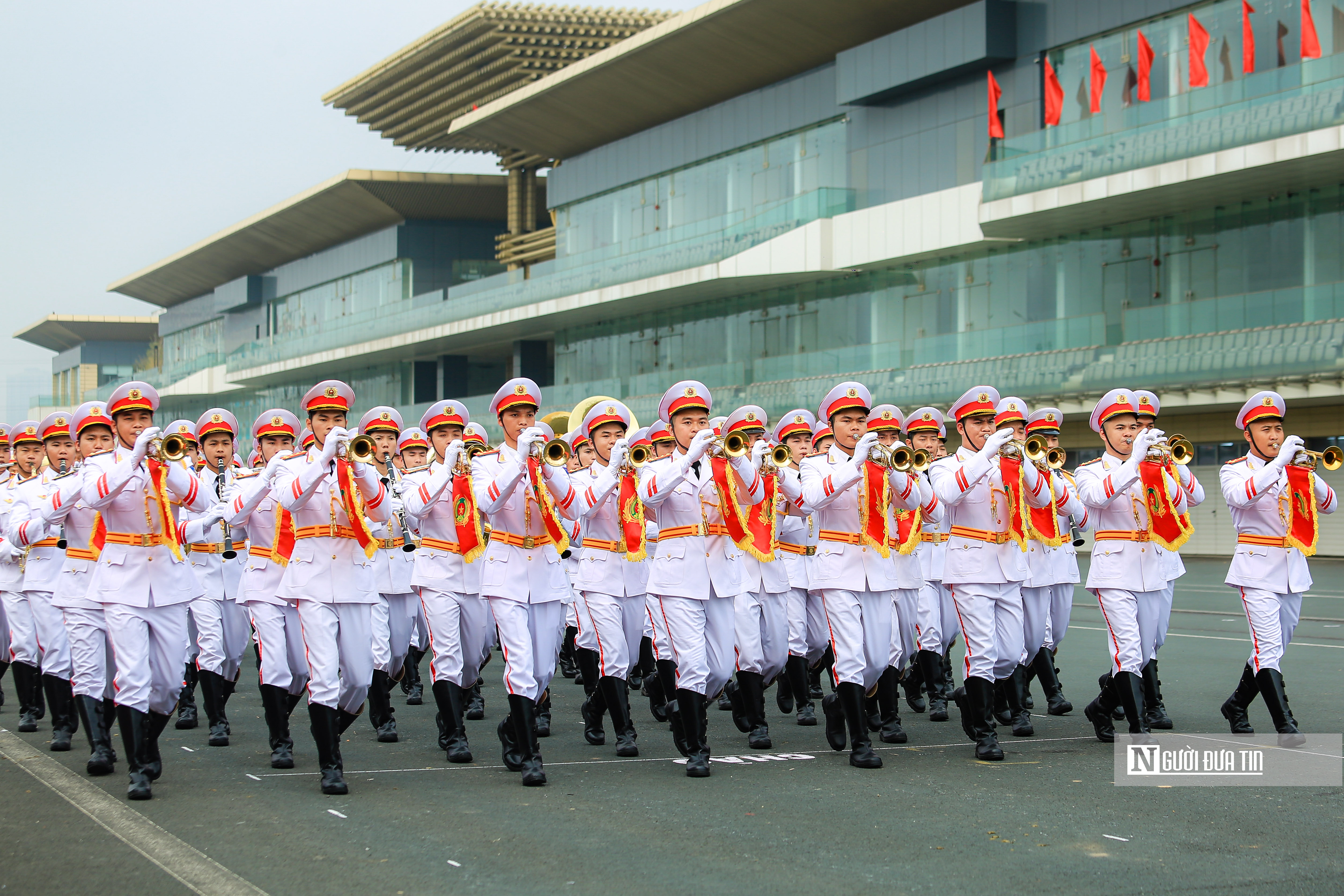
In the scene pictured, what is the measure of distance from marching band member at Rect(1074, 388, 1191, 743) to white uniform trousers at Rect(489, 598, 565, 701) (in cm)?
367

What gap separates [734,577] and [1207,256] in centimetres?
2452

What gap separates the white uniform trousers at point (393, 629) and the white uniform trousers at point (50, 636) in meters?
2.19

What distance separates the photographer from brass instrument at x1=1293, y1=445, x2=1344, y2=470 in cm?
922

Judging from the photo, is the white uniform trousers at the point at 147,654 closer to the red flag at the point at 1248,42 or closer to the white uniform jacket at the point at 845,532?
the white uniform jacket at the point at 845,532

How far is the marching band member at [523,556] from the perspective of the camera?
8273mm

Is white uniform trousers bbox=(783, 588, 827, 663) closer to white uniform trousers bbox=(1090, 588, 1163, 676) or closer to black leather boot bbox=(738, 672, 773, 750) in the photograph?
black leather boot bbox=(738, 672, 773, 750)

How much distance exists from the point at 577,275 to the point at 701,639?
37.6 m

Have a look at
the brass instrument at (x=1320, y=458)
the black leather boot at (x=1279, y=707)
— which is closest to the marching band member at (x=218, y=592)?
the black leather boot at (x=1279, y=707)

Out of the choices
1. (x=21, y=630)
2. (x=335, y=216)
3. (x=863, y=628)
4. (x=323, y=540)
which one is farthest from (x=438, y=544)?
(x=335, y=216)

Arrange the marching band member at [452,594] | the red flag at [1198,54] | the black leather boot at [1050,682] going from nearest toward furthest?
the marching band member at [452,594] → the black leather boot at [1050,682] → the red flag at [1198,54]

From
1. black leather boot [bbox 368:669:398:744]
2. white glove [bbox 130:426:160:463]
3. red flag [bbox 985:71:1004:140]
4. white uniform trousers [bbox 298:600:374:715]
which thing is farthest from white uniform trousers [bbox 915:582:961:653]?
red flag [bbox 985:71:1004:140]

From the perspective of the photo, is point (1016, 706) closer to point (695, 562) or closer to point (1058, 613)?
point (1058, 613)

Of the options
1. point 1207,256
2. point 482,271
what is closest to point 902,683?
point 1207,256

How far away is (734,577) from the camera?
29.3ft
